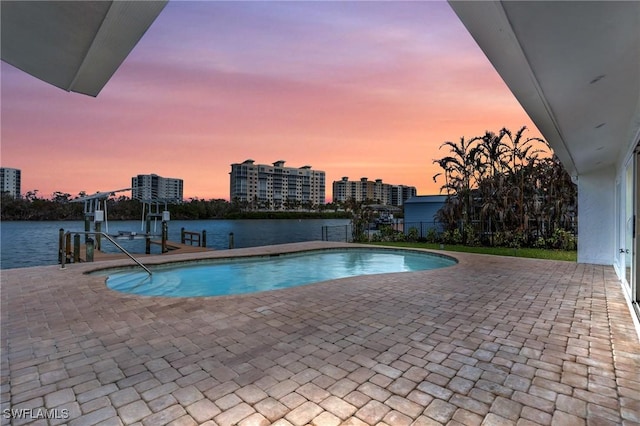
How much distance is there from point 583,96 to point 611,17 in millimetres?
1466

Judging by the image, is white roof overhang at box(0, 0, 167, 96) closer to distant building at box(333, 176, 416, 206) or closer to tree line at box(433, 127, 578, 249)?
tree line at box(433, 127, 578, 249)

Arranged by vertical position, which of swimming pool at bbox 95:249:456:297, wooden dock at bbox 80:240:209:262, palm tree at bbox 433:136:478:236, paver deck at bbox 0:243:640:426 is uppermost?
palm tree at bbox 433:136:478:236

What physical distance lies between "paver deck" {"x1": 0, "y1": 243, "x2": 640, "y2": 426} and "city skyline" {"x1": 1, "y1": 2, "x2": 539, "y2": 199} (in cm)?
279

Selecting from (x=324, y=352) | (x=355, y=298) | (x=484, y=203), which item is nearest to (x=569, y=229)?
(x=484, y=203)

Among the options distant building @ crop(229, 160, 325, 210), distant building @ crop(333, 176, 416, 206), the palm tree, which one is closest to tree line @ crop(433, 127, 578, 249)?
the palm tree

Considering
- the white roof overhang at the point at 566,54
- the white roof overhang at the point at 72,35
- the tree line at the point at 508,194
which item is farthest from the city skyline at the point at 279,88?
the white roof overhang at the point at 72,35

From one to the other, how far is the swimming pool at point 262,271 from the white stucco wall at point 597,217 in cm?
299

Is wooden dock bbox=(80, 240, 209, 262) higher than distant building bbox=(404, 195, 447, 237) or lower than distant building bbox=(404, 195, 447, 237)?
lower

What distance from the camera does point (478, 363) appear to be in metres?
2.49

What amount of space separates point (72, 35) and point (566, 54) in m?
2.58

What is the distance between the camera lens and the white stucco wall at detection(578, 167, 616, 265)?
718 centimetres

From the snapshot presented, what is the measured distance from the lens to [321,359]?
8.37 ft

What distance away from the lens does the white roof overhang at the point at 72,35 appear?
106 cm

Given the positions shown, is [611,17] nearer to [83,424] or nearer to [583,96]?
[583,96]
